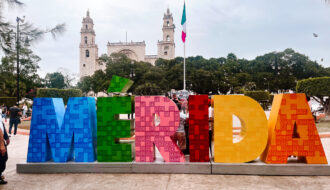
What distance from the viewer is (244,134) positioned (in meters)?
→ 5.33

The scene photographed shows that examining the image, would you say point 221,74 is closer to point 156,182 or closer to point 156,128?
point 156,128

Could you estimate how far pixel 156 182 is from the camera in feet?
15.5

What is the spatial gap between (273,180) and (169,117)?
241 cm

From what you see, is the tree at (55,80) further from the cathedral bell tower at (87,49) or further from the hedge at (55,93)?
the hedge at (55,93)

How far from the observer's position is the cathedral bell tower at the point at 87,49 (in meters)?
78.4

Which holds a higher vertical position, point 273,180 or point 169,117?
point 169,117

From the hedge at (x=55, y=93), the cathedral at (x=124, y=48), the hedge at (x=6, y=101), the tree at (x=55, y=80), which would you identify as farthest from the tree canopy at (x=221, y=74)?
the cathedral at (x=124, y=48)

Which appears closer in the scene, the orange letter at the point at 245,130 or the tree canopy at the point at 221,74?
the orange letter at the point at 245,130

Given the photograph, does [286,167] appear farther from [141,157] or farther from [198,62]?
[198,62]

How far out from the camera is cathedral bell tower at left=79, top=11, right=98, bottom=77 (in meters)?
78.4

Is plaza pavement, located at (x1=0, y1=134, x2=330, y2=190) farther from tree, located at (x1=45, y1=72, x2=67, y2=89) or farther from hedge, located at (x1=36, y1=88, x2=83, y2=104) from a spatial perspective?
tree, located at (x1=45, y1=72, x2=67, y2=89)

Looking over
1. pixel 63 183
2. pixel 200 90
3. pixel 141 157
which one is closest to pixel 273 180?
pixel 141 157

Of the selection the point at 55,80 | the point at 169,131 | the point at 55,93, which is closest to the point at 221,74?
the point at 55,93

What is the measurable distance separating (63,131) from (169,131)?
2.40 m
